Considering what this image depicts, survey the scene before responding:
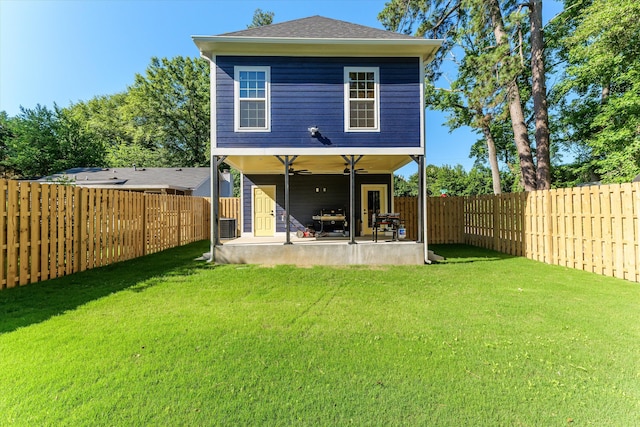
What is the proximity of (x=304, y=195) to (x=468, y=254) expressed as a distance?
6.09 m

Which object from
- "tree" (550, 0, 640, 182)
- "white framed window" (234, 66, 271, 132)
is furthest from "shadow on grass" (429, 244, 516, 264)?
"tree" (550, 0, 640, 182)

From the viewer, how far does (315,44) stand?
7.82 m

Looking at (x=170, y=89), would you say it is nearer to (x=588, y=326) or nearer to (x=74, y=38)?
(x=74, y=38)

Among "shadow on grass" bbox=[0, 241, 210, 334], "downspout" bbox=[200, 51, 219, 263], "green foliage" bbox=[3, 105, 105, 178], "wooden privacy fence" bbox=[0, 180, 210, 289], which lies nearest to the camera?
"shadow on grass" bbox=[0, 241, 210, 334]

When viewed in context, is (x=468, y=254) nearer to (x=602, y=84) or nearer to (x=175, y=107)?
(x=602, y=84)

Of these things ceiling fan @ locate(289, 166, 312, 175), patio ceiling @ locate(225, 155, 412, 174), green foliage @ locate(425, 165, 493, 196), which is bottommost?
ceiling fan @ locate(289, 166, 312, 175)

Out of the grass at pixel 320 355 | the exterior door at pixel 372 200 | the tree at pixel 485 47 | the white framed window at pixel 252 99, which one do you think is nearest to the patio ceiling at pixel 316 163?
the exterior door at pixel 372 200

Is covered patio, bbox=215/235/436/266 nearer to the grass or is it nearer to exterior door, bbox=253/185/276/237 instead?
the grass

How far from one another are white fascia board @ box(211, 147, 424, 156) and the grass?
3.89 m

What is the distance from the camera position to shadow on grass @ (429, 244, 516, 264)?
823 centimetres

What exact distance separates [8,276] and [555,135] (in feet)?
76.0

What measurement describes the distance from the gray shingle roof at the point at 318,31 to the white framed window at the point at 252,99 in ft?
3.28

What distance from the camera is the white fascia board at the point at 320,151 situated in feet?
26.0

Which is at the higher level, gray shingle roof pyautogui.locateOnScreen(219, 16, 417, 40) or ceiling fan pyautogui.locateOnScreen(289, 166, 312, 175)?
gray shingle roof pyautogui.locateOnScreen(219, 16, 417, 40)
